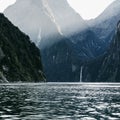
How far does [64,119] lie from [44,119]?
207cm

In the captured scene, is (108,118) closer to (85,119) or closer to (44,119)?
(85,119)

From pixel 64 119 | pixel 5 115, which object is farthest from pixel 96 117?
pixel 5 115

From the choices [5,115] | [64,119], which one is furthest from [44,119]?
[5,115]

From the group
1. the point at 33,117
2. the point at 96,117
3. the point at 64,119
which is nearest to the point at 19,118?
the point at 33,117

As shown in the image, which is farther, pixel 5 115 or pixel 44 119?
pixel 5 115

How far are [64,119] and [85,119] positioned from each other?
2.24m

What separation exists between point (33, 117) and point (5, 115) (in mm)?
3600

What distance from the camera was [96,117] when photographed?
136 feet

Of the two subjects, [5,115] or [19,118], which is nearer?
[19,118]

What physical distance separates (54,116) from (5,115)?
5.48m

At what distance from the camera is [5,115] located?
42062 millimetres

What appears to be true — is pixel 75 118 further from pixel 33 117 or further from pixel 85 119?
pixel 33 117

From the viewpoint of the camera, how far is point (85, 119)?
129ft

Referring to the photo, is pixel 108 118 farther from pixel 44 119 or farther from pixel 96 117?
pixel 44 119
